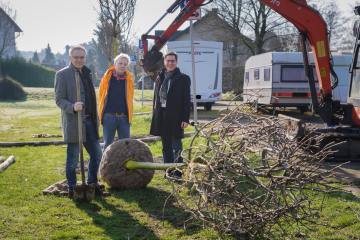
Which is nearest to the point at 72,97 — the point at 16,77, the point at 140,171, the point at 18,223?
the point at 140,171

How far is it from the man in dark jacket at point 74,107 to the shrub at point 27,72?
45.9m

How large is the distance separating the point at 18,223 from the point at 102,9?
16160 millimetres

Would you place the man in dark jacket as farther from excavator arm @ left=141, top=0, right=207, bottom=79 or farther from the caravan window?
the caravan window

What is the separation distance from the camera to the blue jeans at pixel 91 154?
6.60 m

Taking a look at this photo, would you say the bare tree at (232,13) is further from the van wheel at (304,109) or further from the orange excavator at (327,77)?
the orange excavator at (327,77)

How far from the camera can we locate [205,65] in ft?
71.9

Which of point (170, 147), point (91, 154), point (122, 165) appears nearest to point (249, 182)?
point (122, 165)

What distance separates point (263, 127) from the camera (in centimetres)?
491

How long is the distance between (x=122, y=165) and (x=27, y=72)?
50.9 meters

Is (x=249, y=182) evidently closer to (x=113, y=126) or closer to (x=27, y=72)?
(x=113, y=126)

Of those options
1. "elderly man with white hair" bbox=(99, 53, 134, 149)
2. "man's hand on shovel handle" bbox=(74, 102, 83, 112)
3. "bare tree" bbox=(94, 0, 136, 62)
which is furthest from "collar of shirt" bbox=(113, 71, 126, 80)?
"bare tree" bbox=(94, 0, 136, 62)

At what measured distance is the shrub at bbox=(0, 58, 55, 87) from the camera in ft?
168

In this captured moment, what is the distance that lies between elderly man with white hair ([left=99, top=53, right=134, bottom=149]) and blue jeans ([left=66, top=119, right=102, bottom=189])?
2.38ft

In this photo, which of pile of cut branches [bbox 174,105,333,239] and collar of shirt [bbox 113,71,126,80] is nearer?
pile of cut branches [bbox 174,105,333,239]
